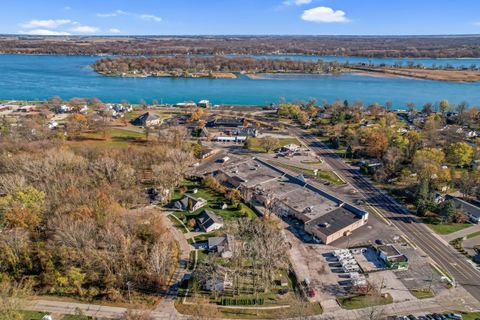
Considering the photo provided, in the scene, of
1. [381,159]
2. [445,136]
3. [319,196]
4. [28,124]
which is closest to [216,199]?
[319,196]

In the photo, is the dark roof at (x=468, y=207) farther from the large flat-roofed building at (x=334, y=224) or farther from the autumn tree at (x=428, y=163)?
the large flat-roofed building at (x=334, y=224)

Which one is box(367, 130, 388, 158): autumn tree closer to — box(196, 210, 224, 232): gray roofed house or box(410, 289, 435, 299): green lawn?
box(410, 289, 435, 299): green lawn

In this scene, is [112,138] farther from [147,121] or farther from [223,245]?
[223,245]

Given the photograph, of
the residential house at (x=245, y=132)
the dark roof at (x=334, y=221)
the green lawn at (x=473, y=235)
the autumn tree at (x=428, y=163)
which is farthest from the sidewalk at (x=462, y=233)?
the residential house at (x=245, y=132)

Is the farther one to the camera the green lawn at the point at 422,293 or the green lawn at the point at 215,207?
the green lawn at the point at 215,207

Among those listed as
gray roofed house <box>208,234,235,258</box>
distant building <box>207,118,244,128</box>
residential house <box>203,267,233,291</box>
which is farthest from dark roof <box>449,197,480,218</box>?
distant building <box>207,118,244,128</box>
